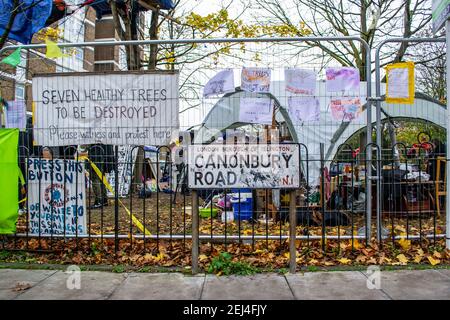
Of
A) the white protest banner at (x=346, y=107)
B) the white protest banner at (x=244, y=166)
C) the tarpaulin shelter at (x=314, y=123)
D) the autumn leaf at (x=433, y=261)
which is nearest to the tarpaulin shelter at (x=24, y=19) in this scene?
the tarpaulin shelter at (x=314, y=123)

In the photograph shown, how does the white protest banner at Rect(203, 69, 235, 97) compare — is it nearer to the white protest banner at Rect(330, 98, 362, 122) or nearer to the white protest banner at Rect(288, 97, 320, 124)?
the white protest banner at Rect(288, 97, 320, 124)

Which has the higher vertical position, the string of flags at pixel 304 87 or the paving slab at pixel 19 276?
the string of flags at pixel 304 87

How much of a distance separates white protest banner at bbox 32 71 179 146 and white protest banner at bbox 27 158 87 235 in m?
0.68

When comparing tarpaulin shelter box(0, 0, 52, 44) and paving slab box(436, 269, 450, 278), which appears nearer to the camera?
paving slab box(436, 269, 450, 278)

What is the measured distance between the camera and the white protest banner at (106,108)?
20.5 ft

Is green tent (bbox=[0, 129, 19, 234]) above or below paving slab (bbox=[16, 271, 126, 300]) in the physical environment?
above

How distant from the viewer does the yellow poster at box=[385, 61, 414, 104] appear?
5.94 m

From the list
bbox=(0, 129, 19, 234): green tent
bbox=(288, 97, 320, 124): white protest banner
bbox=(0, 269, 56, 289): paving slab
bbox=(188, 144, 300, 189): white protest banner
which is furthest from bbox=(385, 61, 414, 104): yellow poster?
bbox=(0, 129, 19, 234): green tent

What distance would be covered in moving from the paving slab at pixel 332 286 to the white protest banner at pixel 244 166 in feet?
3.66

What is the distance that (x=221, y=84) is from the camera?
6.24 metres

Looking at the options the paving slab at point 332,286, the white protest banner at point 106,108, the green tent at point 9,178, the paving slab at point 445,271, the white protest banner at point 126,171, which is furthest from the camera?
the white protest banner at point 126,171

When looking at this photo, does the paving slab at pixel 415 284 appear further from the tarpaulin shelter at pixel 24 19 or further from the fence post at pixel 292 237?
the tarpaulin shelter at pixel 24 19

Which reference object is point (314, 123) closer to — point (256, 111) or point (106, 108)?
point (256, 111)

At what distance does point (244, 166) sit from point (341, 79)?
230 centimetres
